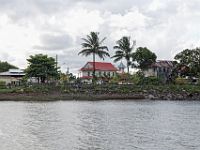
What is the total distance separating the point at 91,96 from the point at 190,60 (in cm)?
3619

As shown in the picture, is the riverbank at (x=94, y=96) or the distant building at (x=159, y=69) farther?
the distant building at (x=159, y=69)

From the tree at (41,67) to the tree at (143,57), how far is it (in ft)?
78.7

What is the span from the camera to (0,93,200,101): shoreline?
8946cm

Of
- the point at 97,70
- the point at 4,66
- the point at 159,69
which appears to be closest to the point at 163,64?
the point at 159,69

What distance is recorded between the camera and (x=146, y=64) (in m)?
128

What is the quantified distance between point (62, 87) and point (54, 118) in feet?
164

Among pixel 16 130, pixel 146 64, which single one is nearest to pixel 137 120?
pixel 16 130

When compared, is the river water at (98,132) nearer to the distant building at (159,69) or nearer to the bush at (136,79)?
the bush at (136,79)

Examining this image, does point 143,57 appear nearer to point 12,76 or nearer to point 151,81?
point 151,81

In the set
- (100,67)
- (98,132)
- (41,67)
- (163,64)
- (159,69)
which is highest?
(163,64)

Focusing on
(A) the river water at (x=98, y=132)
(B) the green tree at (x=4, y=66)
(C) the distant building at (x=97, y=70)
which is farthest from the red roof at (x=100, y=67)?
(A) the river water at (x=98, y=132)

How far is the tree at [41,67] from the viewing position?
10938 centimetres

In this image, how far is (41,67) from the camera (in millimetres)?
109375

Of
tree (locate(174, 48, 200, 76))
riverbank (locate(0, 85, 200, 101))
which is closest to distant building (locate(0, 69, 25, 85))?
riverbank (locate(0, 85, 200, 101))
